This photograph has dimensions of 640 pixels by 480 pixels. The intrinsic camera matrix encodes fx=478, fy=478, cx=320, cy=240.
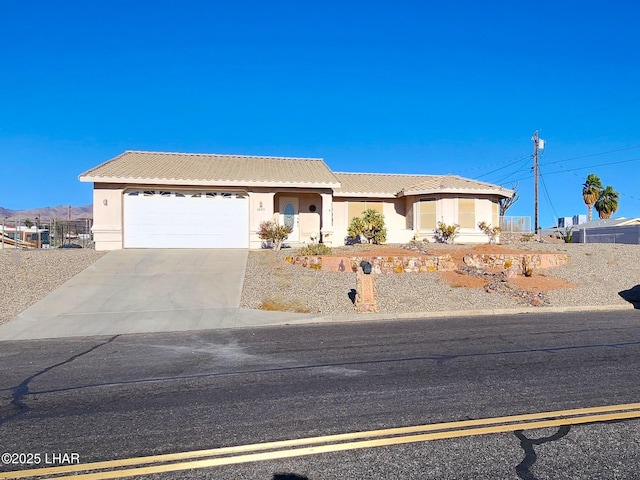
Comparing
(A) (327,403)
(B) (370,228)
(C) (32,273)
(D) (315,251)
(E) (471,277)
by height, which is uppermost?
(B) (370,228)

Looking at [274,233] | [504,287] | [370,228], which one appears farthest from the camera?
[370,228]

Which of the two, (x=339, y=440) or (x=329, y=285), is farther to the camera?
(x=329, y=285)

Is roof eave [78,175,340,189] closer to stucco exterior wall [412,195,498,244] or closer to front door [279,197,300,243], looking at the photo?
front door [279,197,300,243]

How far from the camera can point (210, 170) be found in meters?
25.2

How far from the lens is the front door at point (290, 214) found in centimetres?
2559

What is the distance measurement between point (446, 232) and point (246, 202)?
1059cm

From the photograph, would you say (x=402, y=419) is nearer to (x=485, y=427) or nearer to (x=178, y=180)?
(x=485, y=427)

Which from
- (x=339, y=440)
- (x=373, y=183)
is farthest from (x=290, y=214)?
(x=339, y=440)

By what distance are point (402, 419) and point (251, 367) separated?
10.6ft

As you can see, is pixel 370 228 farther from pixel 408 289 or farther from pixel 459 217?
pixel 408 289

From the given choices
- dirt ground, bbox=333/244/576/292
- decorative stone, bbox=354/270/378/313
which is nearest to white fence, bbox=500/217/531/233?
dirt ground, bbox=333/244/576/292

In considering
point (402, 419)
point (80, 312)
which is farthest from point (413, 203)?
point (402, 419)

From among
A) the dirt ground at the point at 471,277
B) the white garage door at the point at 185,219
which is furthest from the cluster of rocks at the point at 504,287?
the white garage door at the point at 185,219

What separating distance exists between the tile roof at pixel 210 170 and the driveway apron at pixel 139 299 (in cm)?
418
